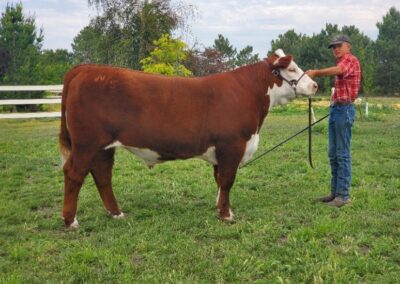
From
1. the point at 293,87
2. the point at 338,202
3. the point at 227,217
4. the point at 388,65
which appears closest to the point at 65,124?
the point at 227,217

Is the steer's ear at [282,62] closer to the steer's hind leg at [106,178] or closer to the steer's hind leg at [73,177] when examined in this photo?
the steer's hind leg at [106,178]

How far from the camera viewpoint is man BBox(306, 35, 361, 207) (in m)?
6.23

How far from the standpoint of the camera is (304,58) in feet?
174

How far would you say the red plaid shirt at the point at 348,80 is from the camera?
20.4 ft

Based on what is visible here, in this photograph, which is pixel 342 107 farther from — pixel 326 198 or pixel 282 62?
pixel 326 198

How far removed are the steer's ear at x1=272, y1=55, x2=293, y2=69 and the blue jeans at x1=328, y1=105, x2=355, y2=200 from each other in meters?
0.96

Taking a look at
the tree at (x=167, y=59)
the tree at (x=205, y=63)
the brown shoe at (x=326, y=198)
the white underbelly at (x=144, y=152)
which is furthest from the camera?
the tree at (x=205, y=63)

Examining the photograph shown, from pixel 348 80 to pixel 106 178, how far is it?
3399mm

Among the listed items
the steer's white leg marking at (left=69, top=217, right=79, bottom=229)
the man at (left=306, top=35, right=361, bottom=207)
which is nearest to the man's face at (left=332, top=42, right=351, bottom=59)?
the man at (left=306, top=35, right=361, bottom=207)

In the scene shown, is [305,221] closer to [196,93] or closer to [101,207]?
[196,93]

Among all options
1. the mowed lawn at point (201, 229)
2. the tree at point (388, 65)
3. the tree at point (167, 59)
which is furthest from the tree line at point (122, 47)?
the mowed lawn at point (201, 229)

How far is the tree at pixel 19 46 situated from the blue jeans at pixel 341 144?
19930mm

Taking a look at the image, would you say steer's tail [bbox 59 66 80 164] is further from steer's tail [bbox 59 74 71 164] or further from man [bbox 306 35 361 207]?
man [bbox 306 35 361 207]

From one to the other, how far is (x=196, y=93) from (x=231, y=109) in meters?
0.46
